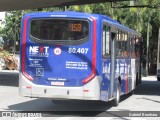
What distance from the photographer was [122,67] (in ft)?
59.2

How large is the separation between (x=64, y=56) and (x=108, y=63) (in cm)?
183

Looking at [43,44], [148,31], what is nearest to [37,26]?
[43,44]

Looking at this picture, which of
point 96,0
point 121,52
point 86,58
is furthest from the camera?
point 96,0

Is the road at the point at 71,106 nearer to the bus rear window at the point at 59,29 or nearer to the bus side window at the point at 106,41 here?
the bus side window at the point at 106,41

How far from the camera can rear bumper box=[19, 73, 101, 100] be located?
13359mm

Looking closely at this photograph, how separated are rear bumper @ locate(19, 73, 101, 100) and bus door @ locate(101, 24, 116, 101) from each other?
57 cm

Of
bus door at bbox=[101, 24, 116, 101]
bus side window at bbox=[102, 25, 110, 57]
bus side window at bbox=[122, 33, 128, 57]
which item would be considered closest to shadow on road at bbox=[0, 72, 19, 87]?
bus side window at bbox=[122, 33, 128, 57]

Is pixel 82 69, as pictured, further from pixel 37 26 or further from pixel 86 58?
pixel 37 26

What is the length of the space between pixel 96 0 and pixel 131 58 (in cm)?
1224

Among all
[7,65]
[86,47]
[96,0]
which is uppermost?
[96,0]

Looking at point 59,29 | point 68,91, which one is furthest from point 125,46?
point 68,91

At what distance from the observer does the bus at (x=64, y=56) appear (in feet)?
44.2

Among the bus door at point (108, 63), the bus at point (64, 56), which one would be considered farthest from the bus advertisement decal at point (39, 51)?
the bus door at point (108, 63)

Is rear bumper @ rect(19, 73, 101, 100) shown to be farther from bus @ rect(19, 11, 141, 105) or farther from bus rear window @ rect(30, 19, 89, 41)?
bus rear window @ rect(30, 19, 89, 41)
